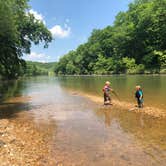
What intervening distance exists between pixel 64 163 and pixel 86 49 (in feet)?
384

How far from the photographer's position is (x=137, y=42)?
78.5m

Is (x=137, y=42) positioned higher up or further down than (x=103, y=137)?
higher up

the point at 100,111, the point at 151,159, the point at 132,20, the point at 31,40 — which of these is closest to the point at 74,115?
the point at 100,111

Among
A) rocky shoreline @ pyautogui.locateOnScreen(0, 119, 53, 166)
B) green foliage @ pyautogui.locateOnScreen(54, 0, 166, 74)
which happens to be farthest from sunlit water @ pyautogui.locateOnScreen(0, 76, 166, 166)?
green foliage @ pyautogui.locateOnScreen(54, 0, 166, 74)

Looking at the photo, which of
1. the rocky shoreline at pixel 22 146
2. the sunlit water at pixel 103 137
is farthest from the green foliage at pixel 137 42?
the rocky shoreline at pixel 22 146

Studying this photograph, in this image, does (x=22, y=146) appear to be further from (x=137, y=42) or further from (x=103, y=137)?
(x=137, y=42)

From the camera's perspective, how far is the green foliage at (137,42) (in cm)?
6669

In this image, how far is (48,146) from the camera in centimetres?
785

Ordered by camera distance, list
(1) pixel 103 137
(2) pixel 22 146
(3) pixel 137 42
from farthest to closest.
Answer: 1. (3) pixel 137 42
2. (1) pixel 103 137
3. (2) pixel 22 146

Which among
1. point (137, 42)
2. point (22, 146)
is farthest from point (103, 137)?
point (137, 42)

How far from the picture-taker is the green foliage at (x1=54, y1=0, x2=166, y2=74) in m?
66.7

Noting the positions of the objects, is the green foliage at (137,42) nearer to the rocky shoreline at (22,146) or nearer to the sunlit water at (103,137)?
the sunlit water at (103,137)

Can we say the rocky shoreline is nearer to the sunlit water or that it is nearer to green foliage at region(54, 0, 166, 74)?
the sunlit water

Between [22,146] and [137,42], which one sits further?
[137,42]
